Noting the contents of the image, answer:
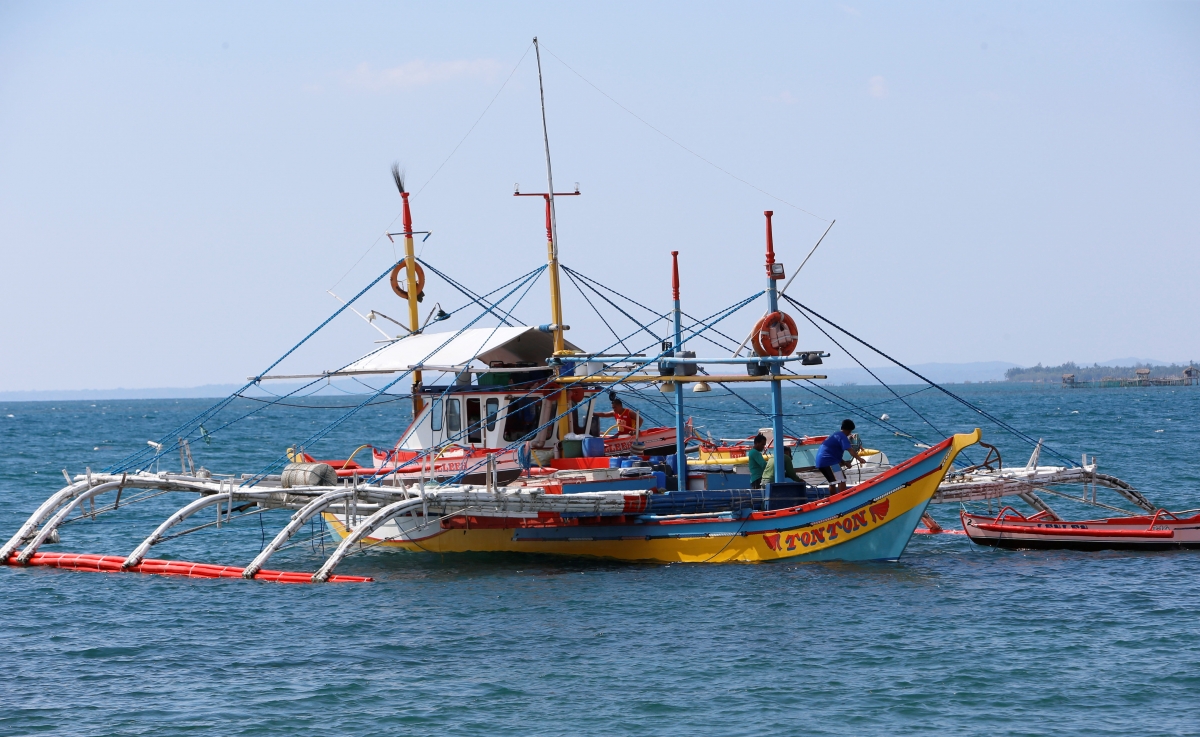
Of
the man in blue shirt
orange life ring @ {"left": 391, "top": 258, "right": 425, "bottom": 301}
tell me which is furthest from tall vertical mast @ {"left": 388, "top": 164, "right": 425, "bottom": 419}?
the man in blue shirt

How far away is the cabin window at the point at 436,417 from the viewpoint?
28953 mm

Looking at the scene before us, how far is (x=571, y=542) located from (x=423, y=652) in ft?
24.7

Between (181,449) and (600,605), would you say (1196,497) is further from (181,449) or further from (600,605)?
(181,449)

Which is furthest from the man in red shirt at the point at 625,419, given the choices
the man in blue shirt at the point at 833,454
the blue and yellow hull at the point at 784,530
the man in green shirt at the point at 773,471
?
the man in blue shirt at the point at 833,454

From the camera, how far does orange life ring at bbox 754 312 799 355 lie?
25.3 metres

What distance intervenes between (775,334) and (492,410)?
6.58 meters

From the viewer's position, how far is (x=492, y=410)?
28359 mm

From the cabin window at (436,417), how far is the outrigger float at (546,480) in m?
0.05

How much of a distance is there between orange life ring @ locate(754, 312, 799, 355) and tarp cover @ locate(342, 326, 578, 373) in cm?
552

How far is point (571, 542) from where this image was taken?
26.3m

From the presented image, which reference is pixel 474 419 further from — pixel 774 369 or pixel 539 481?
pixel 774 369

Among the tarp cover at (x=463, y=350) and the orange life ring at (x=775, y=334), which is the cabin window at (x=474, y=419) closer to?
the tarp cover at (x=463, y=350)

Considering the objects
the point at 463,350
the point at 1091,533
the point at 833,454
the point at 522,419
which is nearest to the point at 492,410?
the point at 522,419

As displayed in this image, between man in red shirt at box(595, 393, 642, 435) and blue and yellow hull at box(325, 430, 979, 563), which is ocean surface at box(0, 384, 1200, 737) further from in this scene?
man in red shirt at box(595, 393, 642, 435)
